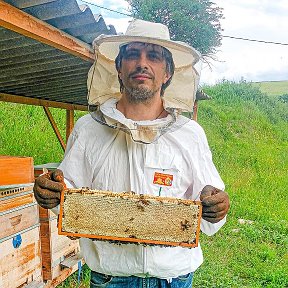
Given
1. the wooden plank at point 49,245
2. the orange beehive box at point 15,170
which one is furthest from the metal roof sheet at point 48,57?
the wooden plank at point 49,245

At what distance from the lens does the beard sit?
179 cm

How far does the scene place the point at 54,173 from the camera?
162 cm

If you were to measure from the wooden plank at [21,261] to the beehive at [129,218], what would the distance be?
0.97 metres

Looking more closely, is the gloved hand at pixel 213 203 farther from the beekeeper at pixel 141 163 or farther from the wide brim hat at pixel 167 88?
the wide brim hat at pixel 167 88

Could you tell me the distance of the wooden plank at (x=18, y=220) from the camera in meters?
2.42

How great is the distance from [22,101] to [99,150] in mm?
3085

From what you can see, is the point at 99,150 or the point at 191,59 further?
the point at 191,59

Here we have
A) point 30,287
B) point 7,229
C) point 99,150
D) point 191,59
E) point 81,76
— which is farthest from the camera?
point 81,76

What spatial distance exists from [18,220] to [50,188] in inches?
A: 42.8

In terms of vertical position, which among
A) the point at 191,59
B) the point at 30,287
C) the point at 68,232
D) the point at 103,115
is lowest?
the point at 30,287

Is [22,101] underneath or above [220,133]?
above

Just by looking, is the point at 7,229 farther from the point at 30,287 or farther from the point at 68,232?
the point at 68,232

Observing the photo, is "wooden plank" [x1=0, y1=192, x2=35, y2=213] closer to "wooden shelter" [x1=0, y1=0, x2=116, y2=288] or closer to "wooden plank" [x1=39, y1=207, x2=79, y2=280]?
"wooden shelter" [x1=0, y1=0, x2=116, y2=288]

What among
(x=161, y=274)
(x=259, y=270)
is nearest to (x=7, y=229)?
(x=161, y=274)
